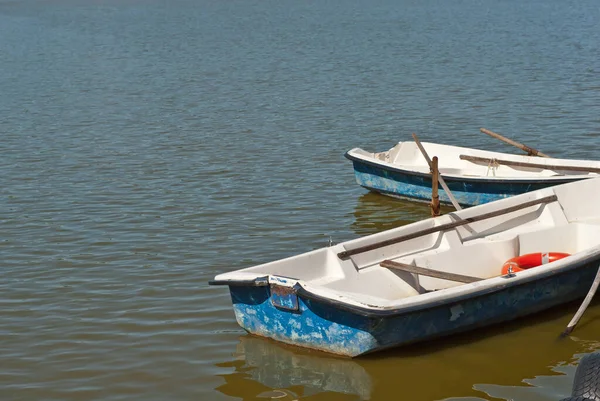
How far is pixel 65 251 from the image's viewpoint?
1305 cm

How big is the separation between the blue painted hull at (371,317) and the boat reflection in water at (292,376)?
0.13m

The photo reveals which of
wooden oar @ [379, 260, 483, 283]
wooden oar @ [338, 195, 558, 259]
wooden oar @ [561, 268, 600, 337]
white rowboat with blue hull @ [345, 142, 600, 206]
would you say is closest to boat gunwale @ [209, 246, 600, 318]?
wooden oar @ [561, 268, 600, 337]

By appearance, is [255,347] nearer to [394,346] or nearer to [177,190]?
[394,346]

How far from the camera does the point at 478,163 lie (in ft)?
50.8

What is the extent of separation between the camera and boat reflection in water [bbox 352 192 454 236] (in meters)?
14.4

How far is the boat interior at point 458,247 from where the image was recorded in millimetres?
10141

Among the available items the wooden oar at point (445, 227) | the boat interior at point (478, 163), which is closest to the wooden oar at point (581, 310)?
the wooden oar at point (445, 227)

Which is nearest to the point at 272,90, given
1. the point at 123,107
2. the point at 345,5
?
the point at 123,107

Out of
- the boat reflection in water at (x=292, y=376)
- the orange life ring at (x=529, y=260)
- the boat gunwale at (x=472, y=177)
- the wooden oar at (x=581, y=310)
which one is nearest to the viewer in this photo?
the boat reflection in water at (x=292, y=376)

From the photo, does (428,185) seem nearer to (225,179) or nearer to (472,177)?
(472,177)

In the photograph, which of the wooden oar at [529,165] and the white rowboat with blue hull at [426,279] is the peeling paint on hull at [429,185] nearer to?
the wooden oar at [529,165]

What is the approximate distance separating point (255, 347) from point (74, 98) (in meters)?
16.6

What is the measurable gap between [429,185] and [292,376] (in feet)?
20.3

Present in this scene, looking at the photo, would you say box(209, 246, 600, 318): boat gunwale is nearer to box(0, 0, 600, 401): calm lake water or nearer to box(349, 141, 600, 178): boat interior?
box(0, 0, 600, 401): calm lake water
